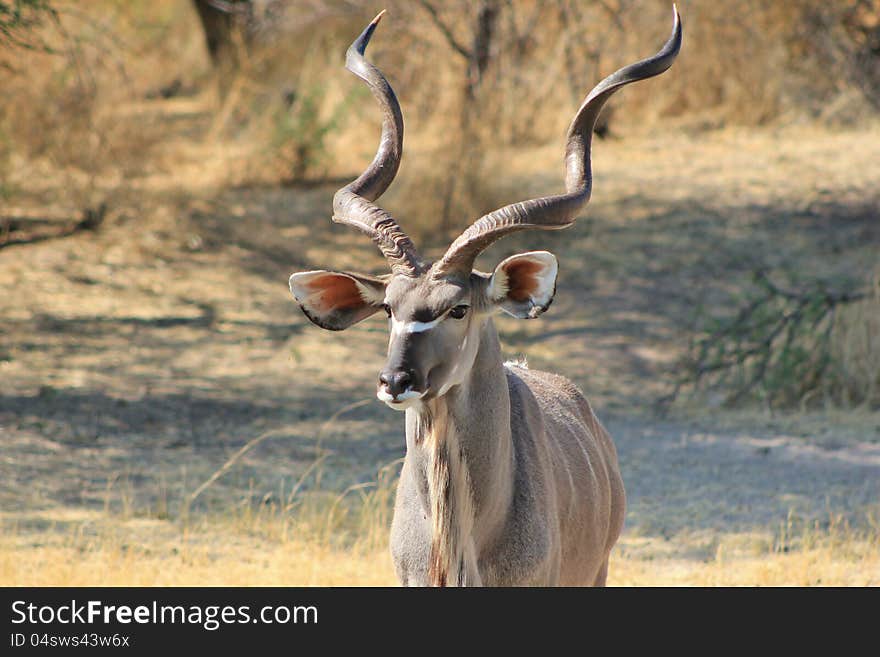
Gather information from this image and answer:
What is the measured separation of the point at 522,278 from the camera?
403 centimetres

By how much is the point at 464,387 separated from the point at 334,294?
53 cm

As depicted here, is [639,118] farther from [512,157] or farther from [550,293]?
[550,293]

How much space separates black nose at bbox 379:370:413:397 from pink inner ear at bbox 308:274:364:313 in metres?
0.55

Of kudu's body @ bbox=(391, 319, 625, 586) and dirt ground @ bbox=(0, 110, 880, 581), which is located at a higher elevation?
dirt ground @ bbox=(0, 110, 880, 581)

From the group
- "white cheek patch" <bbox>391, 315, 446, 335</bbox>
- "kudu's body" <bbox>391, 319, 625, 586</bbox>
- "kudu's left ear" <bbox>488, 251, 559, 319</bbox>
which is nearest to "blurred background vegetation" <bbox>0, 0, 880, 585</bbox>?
"kudu's body" <bbox>391, 319, 625, 586</bbox>

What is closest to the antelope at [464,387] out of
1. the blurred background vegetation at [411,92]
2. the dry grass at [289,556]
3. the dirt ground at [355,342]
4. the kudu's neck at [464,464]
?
the kudu's neck at [464,464]

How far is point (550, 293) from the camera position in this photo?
3.97m

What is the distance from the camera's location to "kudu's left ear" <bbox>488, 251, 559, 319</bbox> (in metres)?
3.95

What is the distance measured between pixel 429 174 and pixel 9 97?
4.14 meters

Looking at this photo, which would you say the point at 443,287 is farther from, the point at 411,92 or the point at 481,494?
the point at 411,92

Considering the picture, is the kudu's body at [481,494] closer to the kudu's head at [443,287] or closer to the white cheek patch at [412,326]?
the kudu's head at [443,287]

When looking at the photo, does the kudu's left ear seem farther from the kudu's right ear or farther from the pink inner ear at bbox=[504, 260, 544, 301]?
the kudu's right ear

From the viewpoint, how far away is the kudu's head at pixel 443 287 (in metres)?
3.75

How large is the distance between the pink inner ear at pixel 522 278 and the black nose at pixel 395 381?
1.88 ft
